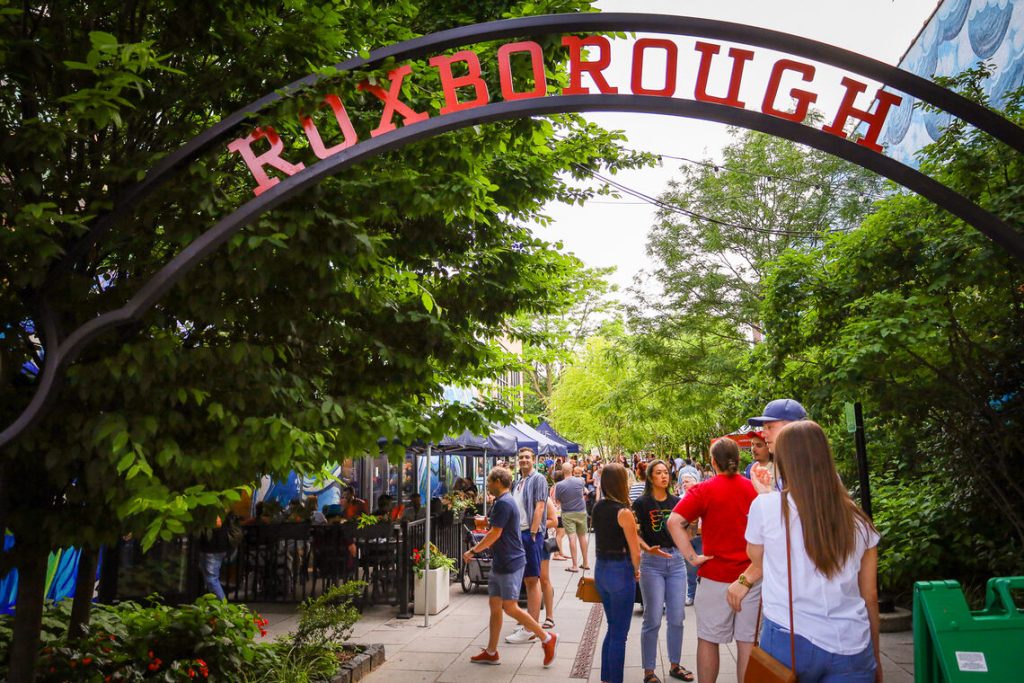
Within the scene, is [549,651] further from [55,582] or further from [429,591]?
[55,582]

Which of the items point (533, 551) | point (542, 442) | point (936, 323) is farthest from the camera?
point (542, 442)

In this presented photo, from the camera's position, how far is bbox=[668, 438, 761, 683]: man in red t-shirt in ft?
16.6

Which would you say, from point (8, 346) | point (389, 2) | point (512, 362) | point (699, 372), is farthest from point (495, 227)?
point (699, 372)

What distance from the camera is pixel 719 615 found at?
507 centimetres

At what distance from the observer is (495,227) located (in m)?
6.82

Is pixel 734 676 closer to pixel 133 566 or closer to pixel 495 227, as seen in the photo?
pixel 495 227

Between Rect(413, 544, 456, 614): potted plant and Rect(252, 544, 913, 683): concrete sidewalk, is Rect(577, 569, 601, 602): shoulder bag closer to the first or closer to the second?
Rect(252, 544, 913, 683): concrete sidewalk

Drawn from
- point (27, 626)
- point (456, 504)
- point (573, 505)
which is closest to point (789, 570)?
point (27, 626)

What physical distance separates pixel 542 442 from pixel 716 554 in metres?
13.7

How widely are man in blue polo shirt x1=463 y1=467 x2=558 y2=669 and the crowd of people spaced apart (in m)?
0.01

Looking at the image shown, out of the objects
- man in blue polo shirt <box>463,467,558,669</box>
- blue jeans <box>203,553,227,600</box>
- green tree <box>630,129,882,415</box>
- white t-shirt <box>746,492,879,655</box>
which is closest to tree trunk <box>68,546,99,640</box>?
man in blue polo shirt <box>463,467,558,669</box>

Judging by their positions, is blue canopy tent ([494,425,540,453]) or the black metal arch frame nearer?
the black metal arch frame

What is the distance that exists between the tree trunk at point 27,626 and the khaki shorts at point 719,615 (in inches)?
161

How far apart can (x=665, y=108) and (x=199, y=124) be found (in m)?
2.82
